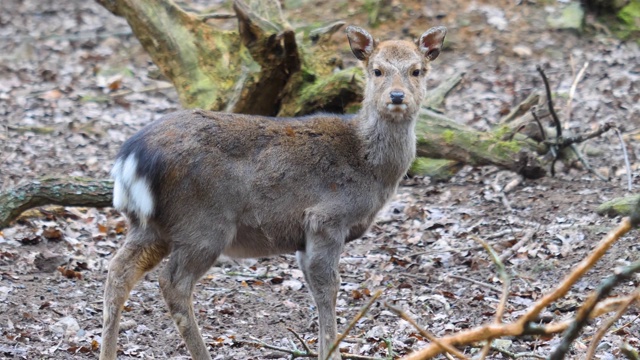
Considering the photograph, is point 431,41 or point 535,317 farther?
point 431,41

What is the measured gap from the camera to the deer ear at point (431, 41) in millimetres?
6684

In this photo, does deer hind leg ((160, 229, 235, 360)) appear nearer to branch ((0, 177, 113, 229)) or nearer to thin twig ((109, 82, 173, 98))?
branch ((0, 177, 113, 229))

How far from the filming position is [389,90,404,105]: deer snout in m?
6.12

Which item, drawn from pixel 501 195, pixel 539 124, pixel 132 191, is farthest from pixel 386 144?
pixel 539 124

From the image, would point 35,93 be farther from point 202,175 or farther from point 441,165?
point 202,175

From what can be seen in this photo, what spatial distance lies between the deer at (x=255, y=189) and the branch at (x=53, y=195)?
70.2 inches

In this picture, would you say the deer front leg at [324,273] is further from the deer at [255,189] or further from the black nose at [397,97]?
the black nose at [397,97]

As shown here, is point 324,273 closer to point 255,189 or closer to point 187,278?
point 255,189

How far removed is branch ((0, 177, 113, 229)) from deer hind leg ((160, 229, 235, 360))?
2.18m

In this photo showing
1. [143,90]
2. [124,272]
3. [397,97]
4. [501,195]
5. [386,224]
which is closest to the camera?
[124,272]

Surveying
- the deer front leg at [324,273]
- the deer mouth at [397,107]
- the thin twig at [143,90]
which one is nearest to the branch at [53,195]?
the deer front leg at [324,273]

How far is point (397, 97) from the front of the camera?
6.12m

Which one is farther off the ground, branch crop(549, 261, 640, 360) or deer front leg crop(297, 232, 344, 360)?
branch crop(549, 261, 640, 360)

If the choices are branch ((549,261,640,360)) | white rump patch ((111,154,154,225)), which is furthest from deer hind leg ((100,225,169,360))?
branch ((549,261,640,360))
